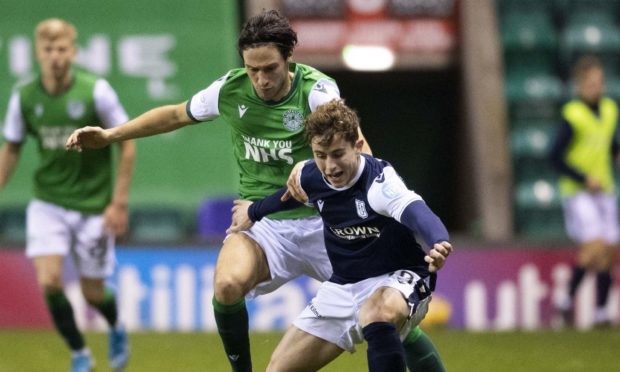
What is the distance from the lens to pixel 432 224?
19.2ft

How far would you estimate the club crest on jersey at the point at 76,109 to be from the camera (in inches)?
355

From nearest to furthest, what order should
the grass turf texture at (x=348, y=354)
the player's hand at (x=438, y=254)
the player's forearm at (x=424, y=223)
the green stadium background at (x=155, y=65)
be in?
the player's hand at (x=438, y=254), the player's forearm at (x=424, y=223), the grass turf texture at (x=348, y=354), the green stadium background at (x=155, y=65)

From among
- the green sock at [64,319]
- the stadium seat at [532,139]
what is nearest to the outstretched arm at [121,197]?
the green sock at [64,319]

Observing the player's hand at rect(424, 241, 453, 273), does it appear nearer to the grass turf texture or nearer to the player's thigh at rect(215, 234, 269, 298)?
the player's thigh at rect(215, 234, 269, 298)

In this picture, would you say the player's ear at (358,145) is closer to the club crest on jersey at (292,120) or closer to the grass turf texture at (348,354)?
the club crest on jersey at (292,120)

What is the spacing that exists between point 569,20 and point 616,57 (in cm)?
64

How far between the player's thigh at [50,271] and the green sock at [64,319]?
Result: 1.8 inches

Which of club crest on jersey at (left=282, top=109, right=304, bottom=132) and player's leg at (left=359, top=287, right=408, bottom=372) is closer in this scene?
player's leg at (left=359, top=287, right=408, bottom=372)

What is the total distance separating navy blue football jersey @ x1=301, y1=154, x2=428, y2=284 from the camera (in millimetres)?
6223

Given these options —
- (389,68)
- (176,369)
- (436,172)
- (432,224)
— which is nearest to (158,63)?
(389,68)

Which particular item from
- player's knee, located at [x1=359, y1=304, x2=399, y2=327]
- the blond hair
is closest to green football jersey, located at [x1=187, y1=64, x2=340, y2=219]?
player's knee, located at [x1=359, y1=304, x2=399, y2=327]

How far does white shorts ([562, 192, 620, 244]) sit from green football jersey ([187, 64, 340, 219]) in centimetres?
536

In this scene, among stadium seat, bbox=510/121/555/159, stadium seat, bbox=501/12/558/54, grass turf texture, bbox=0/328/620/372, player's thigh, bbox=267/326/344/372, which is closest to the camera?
player's thigh, bbox=267/326/344/372

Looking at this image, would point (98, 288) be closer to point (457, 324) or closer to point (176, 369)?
point (176, 369)
